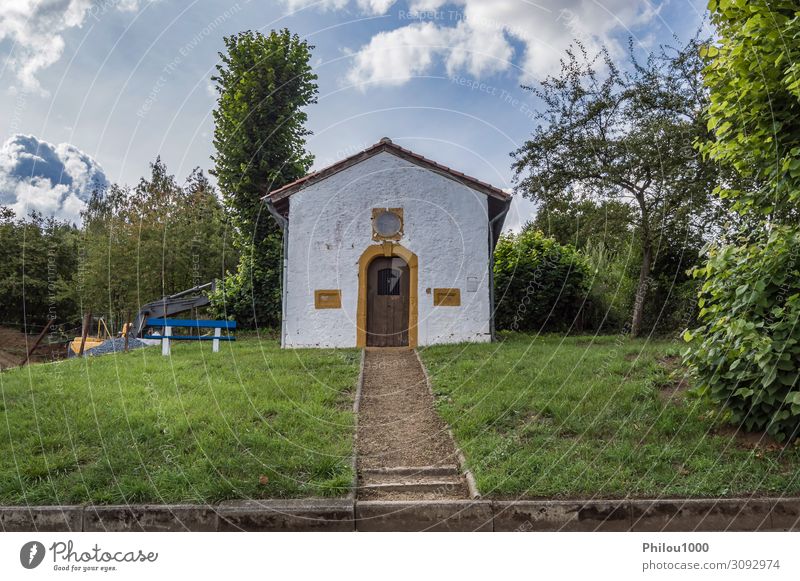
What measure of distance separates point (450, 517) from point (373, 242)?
35.5 ft

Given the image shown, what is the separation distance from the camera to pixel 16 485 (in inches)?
216

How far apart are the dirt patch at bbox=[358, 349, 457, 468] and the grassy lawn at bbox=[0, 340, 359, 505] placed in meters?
0.31

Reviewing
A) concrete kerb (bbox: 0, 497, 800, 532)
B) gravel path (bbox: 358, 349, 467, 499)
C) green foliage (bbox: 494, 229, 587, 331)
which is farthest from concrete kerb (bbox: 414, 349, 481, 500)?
green foliage (bbox: 494, 229, 587, 331)

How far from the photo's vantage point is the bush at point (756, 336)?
231 inches

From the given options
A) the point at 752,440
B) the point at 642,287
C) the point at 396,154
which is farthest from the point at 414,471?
the point at 396,154

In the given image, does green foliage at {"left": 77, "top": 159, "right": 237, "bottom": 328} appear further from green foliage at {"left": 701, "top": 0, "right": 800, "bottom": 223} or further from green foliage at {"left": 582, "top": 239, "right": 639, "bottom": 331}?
green foliage at {"left": 701, "top": 0, "right": 800, "bottom": 223}

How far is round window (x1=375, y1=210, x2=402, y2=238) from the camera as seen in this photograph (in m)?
15.3

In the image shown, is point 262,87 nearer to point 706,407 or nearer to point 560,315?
point 560,315

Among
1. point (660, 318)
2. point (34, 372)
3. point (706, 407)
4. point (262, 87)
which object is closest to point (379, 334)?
point (660, 318)

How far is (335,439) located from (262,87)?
19.8 meters

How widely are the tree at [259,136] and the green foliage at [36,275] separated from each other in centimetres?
794

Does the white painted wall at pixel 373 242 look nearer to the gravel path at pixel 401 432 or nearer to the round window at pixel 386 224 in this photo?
the round window at pixel 386 224

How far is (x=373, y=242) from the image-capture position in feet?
49.9

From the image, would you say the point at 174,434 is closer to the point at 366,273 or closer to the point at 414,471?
the point at 414,471
